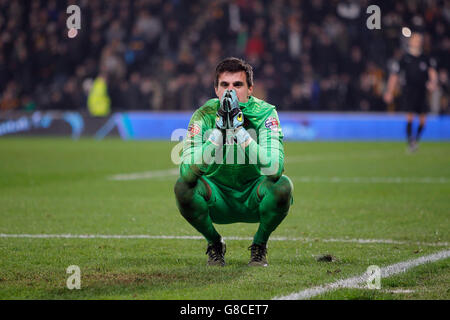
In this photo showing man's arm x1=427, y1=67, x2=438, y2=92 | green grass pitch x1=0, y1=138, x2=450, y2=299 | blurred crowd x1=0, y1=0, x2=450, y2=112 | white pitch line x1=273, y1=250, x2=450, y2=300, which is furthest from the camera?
blurred crowd x1=0, y1=0, x2=450, y2=112

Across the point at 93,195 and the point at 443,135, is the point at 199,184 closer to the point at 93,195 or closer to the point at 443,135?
the point at 93,195

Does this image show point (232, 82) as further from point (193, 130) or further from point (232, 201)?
point (232, 201)

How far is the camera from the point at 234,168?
211 inches

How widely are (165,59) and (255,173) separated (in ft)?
68.7

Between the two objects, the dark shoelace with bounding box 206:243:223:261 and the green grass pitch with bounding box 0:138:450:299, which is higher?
the dark shoelace with bounding box 206:243:223:261

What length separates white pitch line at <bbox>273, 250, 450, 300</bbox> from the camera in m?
4.21

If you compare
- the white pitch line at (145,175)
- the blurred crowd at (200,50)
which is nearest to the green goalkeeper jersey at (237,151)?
the white pitch line at (145,175)

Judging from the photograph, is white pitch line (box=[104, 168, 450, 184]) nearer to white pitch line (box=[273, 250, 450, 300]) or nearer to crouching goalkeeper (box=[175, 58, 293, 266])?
white pitch line (box=[273, 250, 450, 300])

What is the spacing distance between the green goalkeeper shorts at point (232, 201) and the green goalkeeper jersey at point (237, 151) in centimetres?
4

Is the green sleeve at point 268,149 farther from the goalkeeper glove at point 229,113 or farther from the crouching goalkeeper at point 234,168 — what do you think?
the goalkeeper glove at point 229,113

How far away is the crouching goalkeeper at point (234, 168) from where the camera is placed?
490 centimetres

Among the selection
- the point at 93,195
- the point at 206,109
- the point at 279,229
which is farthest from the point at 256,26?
the point at 206,109

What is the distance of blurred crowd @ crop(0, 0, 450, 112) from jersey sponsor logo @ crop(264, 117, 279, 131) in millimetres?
17615

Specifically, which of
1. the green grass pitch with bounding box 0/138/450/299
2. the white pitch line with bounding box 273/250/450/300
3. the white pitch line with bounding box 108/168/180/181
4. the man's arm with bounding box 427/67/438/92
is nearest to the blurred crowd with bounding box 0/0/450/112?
the man's arm with bounding box 427/67/438/92
